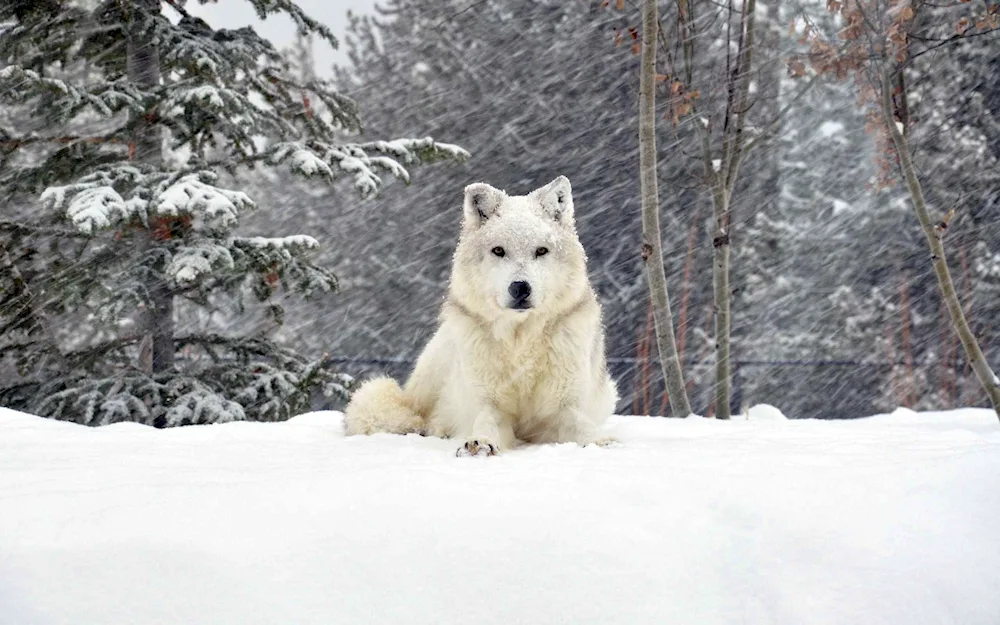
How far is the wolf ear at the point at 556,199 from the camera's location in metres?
3.97

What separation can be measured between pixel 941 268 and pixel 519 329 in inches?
91.9

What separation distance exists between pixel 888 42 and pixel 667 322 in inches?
89.1

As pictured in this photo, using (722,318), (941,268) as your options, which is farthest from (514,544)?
(722,318)

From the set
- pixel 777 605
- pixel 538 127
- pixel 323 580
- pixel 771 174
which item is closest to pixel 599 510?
pixel 777 605

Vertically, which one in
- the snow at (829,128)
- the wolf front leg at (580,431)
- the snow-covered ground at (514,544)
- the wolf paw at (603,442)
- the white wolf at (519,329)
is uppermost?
the snow at (829,128)

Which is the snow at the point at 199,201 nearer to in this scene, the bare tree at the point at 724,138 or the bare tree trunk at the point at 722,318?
the bare tree at the point at 724,138

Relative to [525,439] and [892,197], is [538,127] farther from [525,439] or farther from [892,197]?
[525,439]

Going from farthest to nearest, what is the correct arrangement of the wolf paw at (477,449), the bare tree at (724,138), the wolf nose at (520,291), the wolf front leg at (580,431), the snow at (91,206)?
the snow at (91,206) < the bare tree at (724,138) < the wolf front leg at (580,431) < the wolf nose at (520,291) < the wolf paw at (477,449)

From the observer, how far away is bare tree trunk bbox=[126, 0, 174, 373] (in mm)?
7047

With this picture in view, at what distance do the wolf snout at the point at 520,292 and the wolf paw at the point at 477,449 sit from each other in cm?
66

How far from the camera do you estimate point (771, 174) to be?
16.2m

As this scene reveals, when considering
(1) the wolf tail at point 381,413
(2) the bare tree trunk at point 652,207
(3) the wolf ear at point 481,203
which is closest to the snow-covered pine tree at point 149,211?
(1) the wolf tail at point 381,413

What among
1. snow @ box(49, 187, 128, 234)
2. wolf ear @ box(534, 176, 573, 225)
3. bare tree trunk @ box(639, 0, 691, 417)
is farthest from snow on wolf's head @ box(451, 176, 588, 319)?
snow @ box(49, 187, 128, 234)

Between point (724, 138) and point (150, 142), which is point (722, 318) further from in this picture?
point (150, 142)
